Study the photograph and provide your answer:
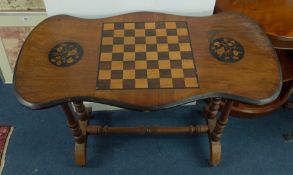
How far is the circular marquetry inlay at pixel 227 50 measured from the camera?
1168 mm

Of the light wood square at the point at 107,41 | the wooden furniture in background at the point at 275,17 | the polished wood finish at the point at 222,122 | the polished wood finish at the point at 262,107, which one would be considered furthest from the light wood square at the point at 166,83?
the polished wood finish at the point at 262,107

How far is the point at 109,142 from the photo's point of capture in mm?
1748

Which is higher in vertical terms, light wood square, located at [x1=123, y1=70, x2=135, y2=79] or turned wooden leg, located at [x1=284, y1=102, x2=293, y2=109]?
light wood square, located at [x1=123, y1=70, x2=135, y2=79]

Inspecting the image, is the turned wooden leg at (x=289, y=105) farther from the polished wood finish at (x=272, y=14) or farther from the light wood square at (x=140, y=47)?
the light wood square at (x=140, y=47)

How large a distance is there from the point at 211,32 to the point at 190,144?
2.45 ft

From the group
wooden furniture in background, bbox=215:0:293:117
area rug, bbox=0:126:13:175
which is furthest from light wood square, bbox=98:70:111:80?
area rug, bbox=0:126:13:175

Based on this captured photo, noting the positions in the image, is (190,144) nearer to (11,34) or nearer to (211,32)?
(211,32)

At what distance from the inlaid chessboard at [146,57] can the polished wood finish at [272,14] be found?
12.8 inches

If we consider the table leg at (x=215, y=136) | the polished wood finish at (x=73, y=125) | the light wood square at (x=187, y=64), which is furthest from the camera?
the table leg at (x=215, y=136)

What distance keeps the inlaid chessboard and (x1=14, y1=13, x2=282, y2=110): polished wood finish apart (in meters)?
0.03

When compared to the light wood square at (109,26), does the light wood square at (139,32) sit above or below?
below

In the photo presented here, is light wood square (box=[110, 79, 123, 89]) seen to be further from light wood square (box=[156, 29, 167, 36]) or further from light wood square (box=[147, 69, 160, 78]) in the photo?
light wood square (box=[156, 29, 167, 36])

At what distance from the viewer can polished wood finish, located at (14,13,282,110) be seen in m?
1.03

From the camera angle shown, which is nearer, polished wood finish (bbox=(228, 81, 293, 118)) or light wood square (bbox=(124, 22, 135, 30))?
light wood square (bbox=(124, 22, 135, 30))
